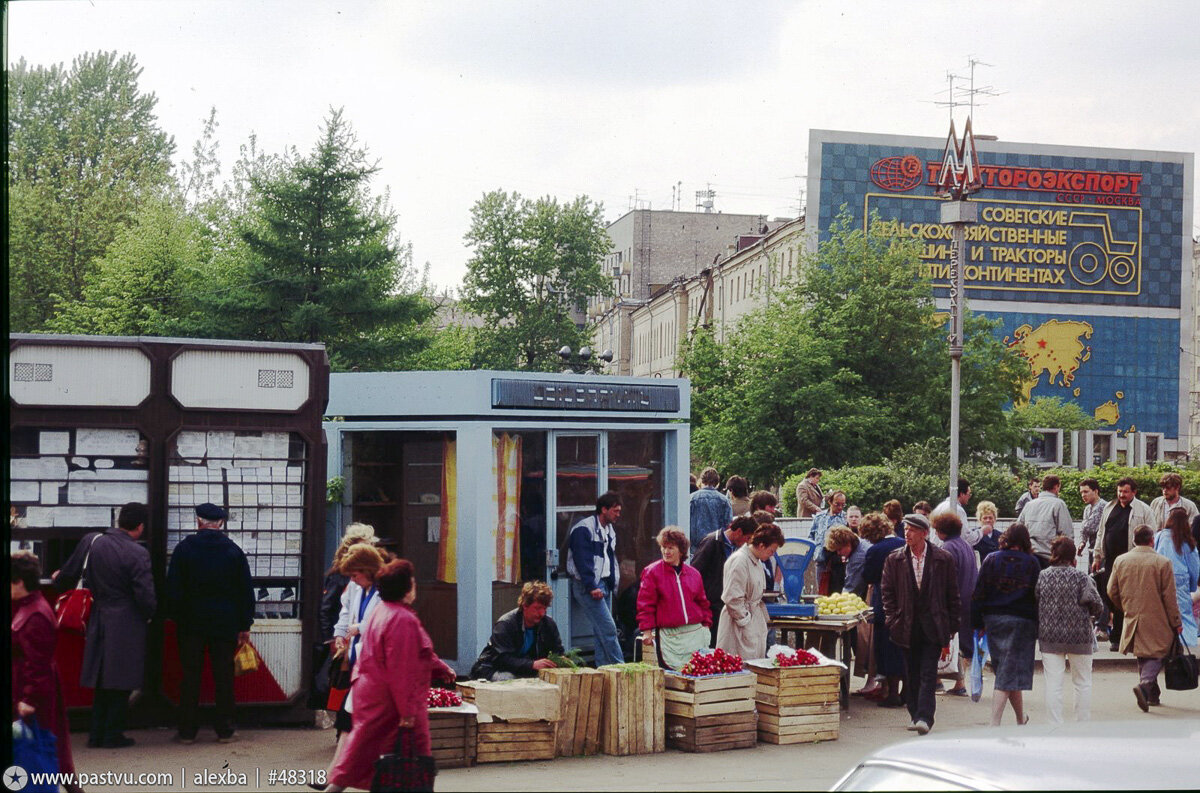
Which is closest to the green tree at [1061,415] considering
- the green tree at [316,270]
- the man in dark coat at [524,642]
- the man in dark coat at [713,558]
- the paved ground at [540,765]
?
the green tree at [316,270]

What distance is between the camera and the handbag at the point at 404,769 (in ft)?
25.0

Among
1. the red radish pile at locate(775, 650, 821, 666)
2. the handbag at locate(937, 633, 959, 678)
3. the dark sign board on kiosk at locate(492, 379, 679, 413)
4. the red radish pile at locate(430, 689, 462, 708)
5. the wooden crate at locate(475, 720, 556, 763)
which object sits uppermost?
the dark sign board on kiosk at locate(492, 379, 679, 413)

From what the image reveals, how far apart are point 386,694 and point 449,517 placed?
6.04 m

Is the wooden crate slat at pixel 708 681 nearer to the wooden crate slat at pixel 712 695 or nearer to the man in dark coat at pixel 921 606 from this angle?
the wooden crate slat at pixel 712 695

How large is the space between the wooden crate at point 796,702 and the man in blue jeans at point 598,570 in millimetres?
1905

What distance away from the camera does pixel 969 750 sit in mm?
4098

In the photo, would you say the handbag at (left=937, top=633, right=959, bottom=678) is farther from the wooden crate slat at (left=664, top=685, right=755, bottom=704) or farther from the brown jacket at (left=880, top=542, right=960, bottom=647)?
the wooden crate slat at (left=664, top=685, right=755, bottom=704)

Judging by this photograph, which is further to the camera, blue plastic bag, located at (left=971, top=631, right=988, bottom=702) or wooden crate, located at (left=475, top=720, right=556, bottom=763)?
blue plastic bag, located at (left=971, top=631, right=988, bottom=702)

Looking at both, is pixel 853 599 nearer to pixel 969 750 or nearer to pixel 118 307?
pixel 969 750

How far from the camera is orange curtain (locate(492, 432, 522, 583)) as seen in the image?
45.0 feet

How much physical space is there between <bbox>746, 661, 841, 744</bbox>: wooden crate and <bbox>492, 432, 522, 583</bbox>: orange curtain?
329 cm

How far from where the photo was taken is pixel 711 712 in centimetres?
1069

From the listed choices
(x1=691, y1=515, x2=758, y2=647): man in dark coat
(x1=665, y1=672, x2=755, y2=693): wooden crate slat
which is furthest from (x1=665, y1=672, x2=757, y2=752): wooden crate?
(x1=691, y1=515, x2=758, y2=647): man in dark coat

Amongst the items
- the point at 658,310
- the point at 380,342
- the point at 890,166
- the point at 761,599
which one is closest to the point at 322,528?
the point at 761,599
